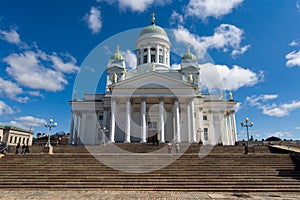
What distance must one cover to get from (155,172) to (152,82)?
18.2m

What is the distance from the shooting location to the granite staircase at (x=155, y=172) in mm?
12211

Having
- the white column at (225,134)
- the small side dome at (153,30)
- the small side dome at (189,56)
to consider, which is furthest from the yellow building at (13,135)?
the white column at (225,134)

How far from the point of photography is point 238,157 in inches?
663

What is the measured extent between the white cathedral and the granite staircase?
12.3 metres

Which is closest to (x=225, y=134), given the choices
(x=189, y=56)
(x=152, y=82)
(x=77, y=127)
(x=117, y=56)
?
(x=189, y=56)

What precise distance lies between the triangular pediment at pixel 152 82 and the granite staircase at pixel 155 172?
14.5m

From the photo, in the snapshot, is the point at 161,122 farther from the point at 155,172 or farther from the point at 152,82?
the point at 155,172

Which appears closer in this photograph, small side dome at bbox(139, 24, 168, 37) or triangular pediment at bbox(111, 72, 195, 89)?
triangular pediment at bbox(111, 72, 195, 89)

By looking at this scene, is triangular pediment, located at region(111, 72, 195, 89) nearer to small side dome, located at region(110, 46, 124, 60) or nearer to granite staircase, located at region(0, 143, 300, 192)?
granite staircase, located at region(0, 143, 300, 192)

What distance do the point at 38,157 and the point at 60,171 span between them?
444 centimetres

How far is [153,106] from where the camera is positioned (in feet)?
110

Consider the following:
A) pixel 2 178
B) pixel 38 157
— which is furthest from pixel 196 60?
pixel 2 178

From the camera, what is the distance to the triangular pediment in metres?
30.2

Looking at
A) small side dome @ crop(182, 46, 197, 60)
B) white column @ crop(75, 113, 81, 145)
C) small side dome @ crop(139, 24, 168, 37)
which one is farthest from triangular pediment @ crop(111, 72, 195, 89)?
small side dome @ crop(139, 24, 168, 37)
